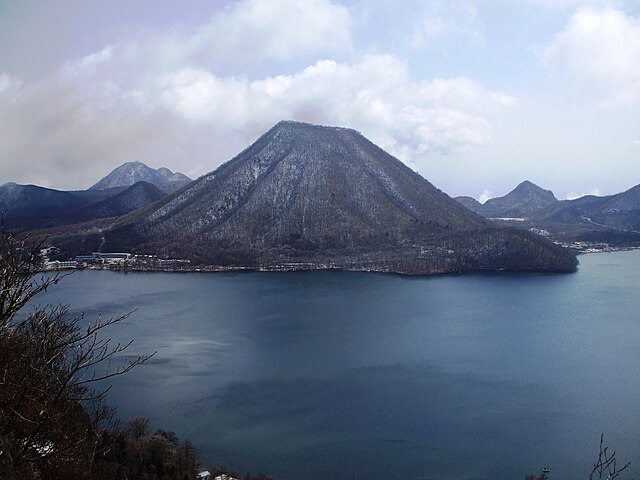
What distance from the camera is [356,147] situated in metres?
46.4

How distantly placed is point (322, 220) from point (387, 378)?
86.6 feet

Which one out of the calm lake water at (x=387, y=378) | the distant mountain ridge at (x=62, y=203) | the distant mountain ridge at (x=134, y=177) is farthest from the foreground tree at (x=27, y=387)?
the distant mountain ridge at (x=134, y=177)

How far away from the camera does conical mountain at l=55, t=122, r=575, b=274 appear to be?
30.2 m

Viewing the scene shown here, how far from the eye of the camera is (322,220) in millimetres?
37344

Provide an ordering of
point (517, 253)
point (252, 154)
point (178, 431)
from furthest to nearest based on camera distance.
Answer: point (252, 154), point (517, 253), point (178, 431)

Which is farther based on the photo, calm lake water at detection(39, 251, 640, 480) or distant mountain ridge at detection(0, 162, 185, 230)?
distant mountain ridge at detection(0, 162, 185, 230)

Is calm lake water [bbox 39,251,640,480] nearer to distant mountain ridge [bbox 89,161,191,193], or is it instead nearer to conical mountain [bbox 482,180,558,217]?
conical mountain [bbox 482,180,558,217]

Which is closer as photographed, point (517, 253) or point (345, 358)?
point (345, 358)

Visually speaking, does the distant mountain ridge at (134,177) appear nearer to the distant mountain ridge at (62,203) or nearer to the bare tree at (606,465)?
the distant mountain ridge at (62,203)

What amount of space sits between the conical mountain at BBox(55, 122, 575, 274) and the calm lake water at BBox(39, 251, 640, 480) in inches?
332

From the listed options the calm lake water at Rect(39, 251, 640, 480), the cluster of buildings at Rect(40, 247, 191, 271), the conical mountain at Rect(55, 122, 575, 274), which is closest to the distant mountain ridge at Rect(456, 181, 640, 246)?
the conical mountain at Rect(55, 122, 575, 274)

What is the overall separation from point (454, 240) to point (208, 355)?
22.8 m

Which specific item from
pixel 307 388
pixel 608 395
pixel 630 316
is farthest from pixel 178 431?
pixel 630 316

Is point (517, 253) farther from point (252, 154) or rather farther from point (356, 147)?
point (252, 154)
